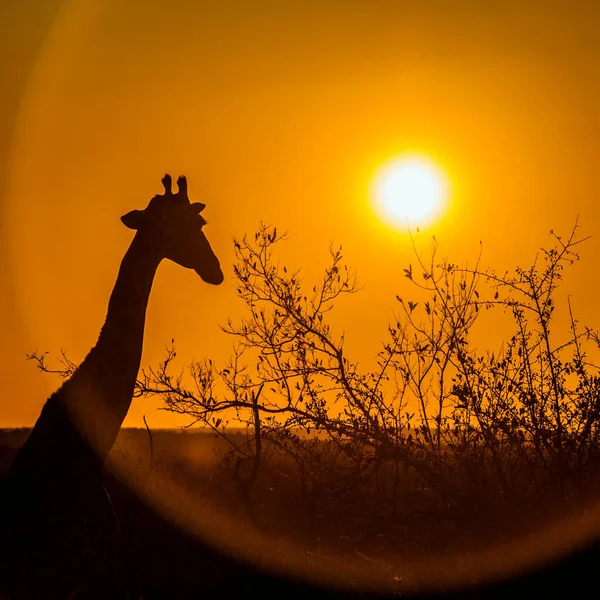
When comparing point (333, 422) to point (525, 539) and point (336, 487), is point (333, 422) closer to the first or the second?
point (336, 487)

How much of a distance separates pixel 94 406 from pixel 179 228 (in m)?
2.18

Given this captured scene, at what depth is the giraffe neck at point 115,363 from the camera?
22.4ft

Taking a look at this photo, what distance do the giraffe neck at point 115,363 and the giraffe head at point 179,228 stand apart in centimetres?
19

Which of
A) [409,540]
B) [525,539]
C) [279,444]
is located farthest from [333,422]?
[525,539]

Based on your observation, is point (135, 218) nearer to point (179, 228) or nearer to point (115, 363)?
point (179, 228)

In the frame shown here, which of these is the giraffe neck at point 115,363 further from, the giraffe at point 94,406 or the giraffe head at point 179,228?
the giraffe head at point 179,228

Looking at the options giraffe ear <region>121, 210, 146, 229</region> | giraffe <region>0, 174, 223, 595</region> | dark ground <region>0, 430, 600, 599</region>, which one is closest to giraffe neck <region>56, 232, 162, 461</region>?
giraffe <region>0, 174, 223, 595</region>

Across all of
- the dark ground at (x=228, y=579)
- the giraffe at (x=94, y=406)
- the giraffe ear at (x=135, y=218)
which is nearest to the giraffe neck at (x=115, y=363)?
the giraffe at (x=94, y=406)

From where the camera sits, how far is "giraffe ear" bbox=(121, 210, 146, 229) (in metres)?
8.11

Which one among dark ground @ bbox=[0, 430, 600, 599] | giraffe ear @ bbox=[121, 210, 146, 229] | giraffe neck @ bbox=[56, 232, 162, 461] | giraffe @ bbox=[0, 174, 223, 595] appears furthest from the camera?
giraffe ear @ bbox=[121, 210, 146, 229]

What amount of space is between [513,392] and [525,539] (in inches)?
64.2

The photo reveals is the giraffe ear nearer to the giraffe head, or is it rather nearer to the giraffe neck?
the giraffe head

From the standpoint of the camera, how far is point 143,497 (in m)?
7.73

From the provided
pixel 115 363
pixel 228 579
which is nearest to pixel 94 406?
pixel 115 363
